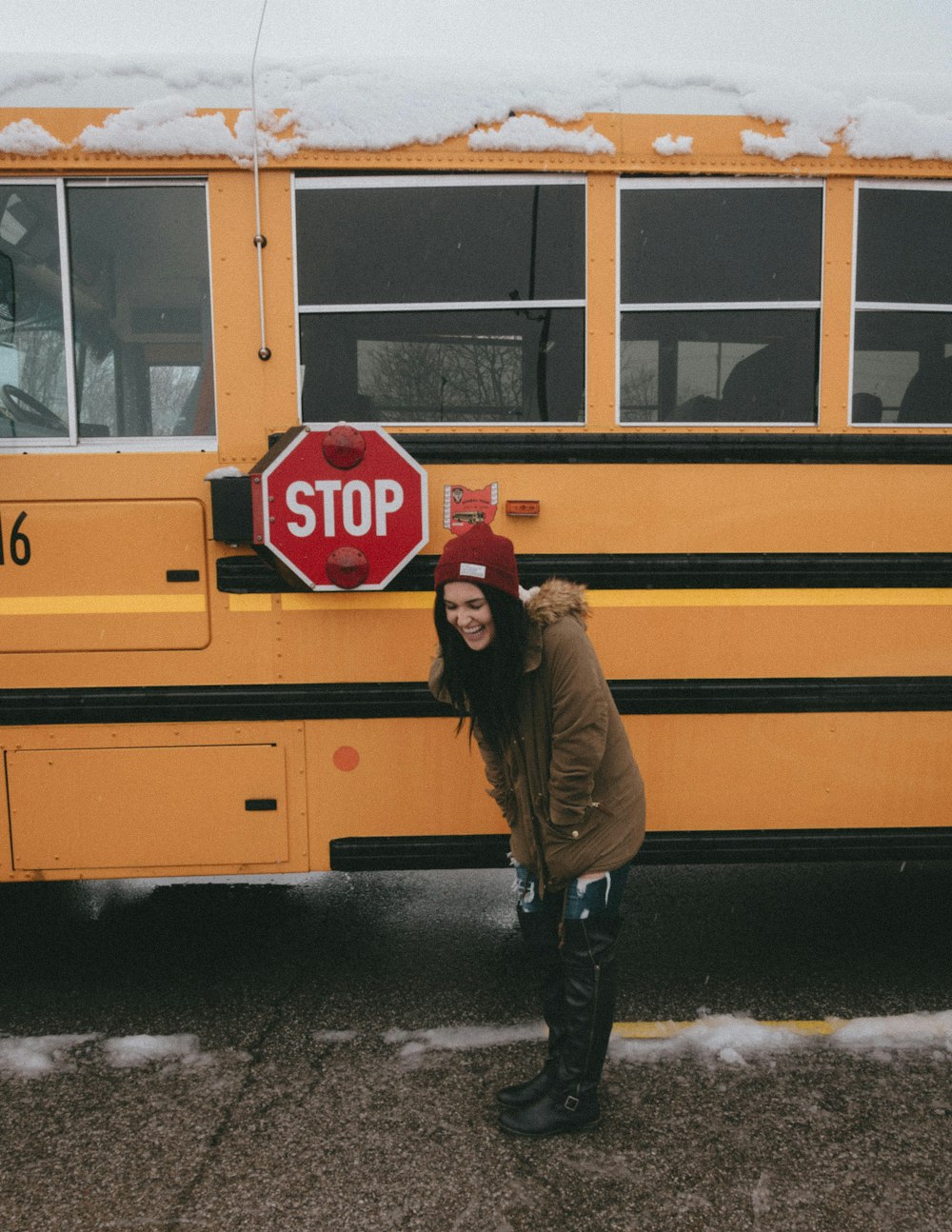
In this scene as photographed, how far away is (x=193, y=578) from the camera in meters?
2.70

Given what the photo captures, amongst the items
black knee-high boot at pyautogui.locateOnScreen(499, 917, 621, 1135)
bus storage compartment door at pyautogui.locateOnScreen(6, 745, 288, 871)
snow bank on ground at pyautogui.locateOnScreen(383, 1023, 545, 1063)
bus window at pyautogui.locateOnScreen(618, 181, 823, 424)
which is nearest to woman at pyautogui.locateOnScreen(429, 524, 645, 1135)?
black knee-high boot at pyautogui.locateOnScreen(499, 917, 621, 1135)

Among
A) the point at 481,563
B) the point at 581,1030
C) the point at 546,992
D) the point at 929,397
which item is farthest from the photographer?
the point at 929,397

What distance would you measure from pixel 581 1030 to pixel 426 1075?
0.57m

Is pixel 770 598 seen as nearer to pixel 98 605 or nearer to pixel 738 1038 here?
pixel 738 1038

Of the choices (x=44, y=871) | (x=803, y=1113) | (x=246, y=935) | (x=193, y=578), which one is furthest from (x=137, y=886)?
(x=803, y=1113)

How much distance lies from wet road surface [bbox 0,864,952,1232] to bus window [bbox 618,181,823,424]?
75.7 inches

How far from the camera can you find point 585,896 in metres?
2.29

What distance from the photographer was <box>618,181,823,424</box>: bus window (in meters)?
2.72

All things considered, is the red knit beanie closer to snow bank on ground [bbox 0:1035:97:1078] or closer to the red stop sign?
A: the red stop sign

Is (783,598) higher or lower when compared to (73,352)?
lower

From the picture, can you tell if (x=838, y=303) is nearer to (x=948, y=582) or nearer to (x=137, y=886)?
(x=948, y=582)

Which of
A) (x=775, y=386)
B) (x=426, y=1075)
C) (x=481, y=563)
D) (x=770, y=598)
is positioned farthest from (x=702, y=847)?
(x=775, y=386)

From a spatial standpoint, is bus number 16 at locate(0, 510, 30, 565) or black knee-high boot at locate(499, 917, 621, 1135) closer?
black knee-high boot at locate(499, 917, 621, 1135)

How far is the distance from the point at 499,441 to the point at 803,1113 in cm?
204
